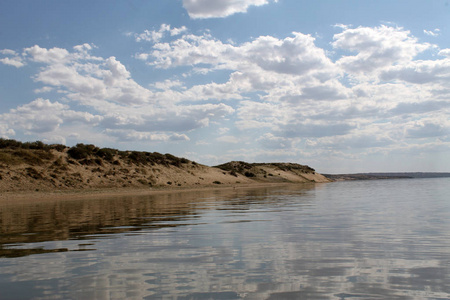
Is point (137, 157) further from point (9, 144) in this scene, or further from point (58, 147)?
point (9, 144)

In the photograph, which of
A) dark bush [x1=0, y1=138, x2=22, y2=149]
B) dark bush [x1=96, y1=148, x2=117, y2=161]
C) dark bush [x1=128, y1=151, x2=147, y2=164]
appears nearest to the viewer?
dark bush [x1=0, y1=138, x2=22, y2=149]

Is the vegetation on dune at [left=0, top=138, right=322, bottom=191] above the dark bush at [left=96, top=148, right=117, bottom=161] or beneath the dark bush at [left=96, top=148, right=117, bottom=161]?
beneath

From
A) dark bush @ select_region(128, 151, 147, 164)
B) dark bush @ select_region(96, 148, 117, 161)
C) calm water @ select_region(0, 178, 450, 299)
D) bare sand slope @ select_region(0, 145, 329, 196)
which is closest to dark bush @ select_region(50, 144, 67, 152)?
bare sand slope @ select_region(0, 145, 329, 196)

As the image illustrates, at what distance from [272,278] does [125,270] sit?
2.60m

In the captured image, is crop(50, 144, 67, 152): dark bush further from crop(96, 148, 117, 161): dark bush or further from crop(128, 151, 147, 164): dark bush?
crop(128, 151, 147, 164): dark bush

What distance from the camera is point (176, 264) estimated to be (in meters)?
6.48

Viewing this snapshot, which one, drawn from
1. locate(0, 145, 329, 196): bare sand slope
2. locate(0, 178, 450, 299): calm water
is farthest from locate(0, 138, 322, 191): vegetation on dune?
locate(0, 178, 450, 299): calm water

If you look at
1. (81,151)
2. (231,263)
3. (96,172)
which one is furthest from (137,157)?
(231,263)

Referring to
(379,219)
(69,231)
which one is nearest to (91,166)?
(69,231)

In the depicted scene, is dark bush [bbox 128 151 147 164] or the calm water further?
dark bush [bbox 128 151 147 164]

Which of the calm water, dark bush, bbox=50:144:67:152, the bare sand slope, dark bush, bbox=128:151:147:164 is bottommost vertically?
the calm water

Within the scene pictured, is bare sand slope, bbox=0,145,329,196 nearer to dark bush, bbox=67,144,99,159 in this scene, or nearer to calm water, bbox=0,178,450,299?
dark bush, bbox=67,144,99,159

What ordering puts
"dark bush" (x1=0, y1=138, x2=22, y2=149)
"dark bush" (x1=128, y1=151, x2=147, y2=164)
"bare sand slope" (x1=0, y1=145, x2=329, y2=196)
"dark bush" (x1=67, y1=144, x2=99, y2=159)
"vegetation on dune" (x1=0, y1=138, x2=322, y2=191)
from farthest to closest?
"dark bush" (x1=128, y1=151, x2=147, y2=164)
"dark bush" (x1=67, y1=144, x2=99, y2=159)
"dark bush" (x1=0, y1=138, x2=22, y2=149)
"vegetation on dune" (x1=0, y1=138, x2=322, y2=191)
"bare sand slope" (x1=0, y1=145, x2=329, y2=196)

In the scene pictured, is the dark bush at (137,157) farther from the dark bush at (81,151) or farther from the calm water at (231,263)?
the calm water at (231,263)
